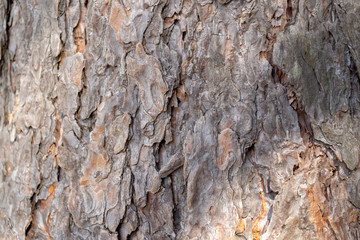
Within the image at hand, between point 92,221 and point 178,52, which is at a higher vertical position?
point 178,52

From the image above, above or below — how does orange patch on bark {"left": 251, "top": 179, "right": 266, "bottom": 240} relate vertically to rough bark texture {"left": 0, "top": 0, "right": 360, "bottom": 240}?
below

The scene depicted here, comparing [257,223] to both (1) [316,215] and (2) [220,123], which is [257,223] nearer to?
(1) [316,215]

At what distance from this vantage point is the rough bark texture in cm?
83

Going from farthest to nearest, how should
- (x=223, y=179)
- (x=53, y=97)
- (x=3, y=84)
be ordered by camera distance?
(x=3, y=84), (x=53, y=97), (x=223, y=179)

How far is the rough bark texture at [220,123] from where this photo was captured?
2.72 ft

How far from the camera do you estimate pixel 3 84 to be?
1.11 meters

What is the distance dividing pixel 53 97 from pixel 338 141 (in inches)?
26.4

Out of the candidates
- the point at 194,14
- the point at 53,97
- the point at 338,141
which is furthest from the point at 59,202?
the point at 338,141

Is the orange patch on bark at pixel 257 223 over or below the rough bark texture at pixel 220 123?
below

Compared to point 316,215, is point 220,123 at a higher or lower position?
higher

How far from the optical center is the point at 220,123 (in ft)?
2.74

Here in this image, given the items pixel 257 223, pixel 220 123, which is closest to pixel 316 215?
pixel 257 223

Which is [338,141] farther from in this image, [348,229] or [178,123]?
[178,123]

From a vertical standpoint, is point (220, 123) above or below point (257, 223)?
above
